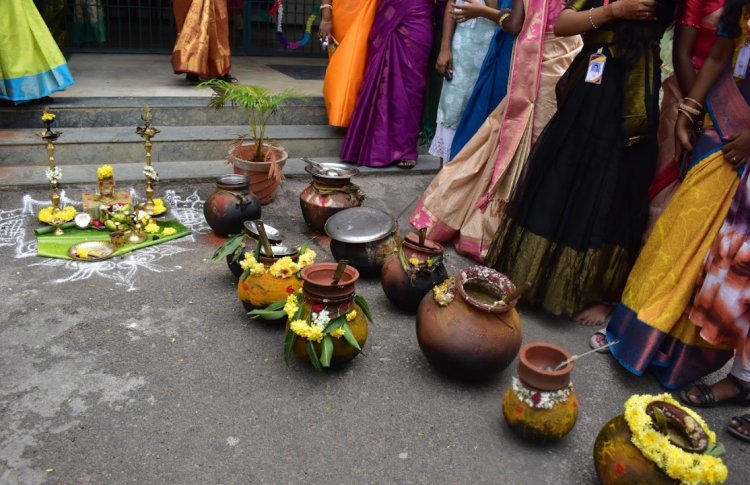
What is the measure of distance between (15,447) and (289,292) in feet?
4.22

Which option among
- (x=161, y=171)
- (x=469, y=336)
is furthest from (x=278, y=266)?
(x=161, y=171)

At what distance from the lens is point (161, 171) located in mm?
4949

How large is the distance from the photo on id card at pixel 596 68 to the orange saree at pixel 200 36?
3781mm

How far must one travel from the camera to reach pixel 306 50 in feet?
28.9

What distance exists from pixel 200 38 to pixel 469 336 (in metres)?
4.25

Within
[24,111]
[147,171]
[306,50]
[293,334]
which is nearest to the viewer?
[293,334]

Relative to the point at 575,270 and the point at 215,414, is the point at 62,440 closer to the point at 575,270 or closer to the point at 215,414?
the point at 215,414

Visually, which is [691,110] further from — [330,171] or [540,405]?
[330,171]

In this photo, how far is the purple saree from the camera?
510cm

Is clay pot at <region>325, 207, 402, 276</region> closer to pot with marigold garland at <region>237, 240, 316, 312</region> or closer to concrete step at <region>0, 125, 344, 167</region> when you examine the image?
pot with marigold garland at <region>237, 240, 316, 312</region>

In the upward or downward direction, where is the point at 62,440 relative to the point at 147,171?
downward

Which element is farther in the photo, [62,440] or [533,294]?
[533,294]

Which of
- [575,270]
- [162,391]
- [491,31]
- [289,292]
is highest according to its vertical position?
[491,31]

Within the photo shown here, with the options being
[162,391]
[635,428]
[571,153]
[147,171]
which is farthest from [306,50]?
[635,428]
